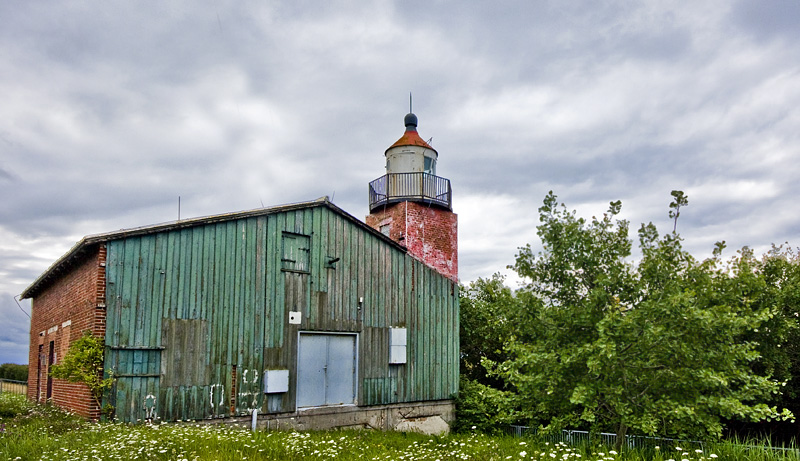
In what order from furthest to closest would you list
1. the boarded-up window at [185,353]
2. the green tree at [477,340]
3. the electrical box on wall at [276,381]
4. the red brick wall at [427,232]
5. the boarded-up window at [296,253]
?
the red brick wall at [427,232] < the green tree at [477,340] < the boarded-up window at [296,253] < the electrical box on wall at [276,381] < the boarded-up window at [185,353]

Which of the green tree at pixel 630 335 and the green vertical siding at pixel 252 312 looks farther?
the green vertical siding at pixel 252 312

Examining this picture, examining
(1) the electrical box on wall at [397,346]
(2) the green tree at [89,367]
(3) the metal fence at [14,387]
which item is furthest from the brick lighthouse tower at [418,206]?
(3) the metal fence at [14,387]

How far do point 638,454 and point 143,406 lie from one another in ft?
32.1

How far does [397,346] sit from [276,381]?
392 cm

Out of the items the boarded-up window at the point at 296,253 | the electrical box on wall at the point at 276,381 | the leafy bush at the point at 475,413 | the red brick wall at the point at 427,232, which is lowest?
the leafy bush at the point at 475,413

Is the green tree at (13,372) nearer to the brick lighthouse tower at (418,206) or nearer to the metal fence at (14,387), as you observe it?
the metal fence at (14,387)

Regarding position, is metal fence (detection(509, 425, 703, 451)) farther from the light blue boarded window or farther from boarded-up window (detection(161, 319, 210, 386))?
boarded-up window (detection(161, 319, 210, 386))

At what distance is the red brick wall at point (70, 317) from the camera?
12.3 meters

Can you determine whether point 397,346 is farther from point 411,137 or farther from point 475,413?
point 411,137

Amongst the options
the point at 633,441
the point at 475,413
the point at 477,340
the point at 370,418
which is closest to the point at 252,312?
the point at 370,418

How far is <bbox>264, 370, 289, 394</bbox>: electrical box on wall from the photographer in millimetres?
14250

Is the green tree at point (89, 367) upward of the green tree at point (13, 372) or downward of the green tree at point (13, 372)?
upward

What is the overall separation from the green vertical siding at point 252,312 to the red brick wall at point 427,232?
6.83 meters

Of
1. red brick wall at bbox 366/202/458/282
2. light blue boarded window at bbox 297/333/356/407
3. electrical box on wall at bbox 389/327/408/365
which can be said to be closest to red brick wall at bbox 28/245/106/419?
light blue boarded window at bbox 297/333/356/407
